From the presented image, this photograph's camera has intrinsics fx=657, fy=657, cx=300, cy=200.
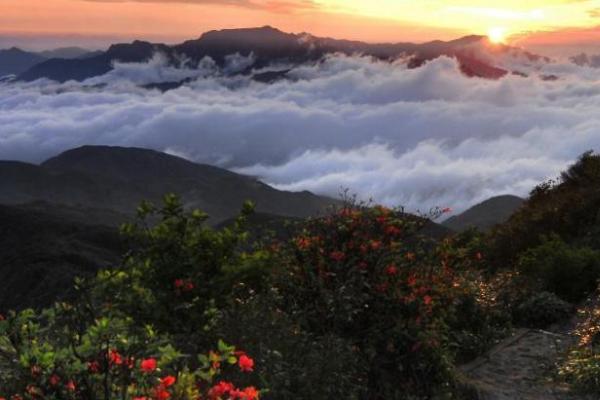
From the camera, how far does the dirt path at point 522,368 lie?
26.1ft

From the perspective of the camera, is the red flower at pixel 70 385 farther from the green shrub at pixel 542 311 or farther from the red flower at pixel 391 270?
the green shrub at pixel 542 311

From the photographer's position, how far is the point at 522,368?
902 centimetres

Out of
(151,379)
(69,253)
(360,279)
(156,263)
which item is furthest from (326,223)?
(69,253)

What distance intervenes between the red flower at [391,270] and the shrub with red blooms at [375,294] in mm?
11

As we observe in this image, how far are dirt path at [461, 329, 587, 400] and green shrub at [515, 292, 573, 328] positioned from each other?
46 centimetres

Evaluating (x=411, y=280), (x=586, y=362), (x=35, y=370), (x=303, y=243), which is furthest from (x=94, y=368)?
(x=586, y=362)

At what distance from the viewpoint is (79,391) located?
4062 mm

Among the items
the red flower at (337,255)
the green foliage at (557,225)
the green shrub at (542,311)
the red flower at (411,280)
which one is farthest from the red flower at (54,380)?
the green foliage at (557,225)

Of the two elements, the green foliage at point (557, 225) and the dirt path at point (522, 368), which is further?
the green foliage at point (557, 225)

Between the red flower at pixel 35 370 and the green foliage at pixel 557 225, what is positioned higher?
the red flower at pixel 35 370

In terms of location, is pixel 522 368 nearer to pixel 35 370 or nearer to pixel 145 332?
pixel 145 332

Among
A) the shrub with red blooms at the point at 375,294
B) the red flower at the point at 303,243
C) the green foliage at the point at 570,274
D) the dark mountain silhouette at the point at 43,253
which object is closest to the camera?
the shrub with red blooms at the point at 375,294

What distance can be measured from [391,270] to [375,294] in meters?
0.32

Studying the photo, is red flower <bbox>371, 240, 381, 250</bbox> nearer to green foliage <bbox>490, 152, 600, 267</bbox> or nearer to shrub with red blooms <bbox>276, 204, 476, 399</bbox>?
shrub with red blooms <bbox>276, 204, 476, 399</bbox>
